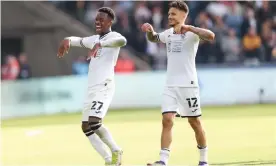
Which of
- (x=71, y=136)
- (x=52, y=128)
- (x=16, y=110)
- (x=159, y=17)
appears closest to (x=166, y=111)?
(x=71, y=136)

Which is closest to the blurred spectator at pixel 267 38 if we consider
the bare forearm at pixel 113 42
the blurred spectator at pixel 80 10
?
the blurred spectator at pixel 80 10

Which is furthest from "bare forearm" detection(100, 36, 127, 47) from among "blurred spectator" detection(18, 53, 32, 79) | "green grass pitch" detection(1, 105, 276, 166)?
"blurred spectator" detection(18, 53, 32, 79)

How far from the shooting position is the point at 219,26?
29312mm

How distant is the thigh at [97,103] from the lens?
469 inches

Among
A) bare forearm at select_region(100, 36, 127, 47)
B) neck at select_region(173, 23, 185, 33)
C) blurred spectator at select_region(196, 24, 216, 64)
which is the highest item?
blurred spectator at select_region(196, 24, 216, 64)

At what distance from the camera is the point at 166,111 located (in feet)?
37.2

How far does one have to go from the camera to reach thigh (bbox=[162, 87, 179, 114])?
1137cm

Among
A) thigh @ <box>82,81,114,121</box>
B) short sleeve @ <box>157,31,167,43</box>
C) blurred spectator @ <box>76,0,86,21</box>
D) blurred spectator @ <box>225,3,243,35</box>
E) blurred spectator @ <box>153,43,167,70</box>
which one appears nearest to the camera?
short sleeve @ <box>157,31,167,43</box>

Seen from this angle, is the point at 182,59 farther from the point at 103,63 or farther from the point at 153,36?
the point at 103,63

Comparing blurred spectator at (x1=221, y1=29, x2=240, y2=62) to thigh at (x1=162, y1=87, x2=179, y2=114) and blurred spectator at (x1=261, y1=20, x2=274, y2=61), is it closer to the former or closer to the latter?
blurred spectator at (x1=261, y1=20, x2=274, y2=61)

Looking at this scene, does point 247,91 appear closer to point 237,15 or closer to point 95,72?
point 237,15

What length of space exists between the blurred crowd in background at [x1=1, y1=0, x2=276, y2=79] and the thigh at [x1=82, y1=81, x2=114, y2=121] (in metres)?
16.2

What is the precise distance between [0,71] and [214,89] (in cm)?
775

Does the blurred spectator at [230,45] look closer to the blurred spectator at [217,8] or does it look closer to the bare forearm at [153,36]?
the blurred spectator at [217,8]
